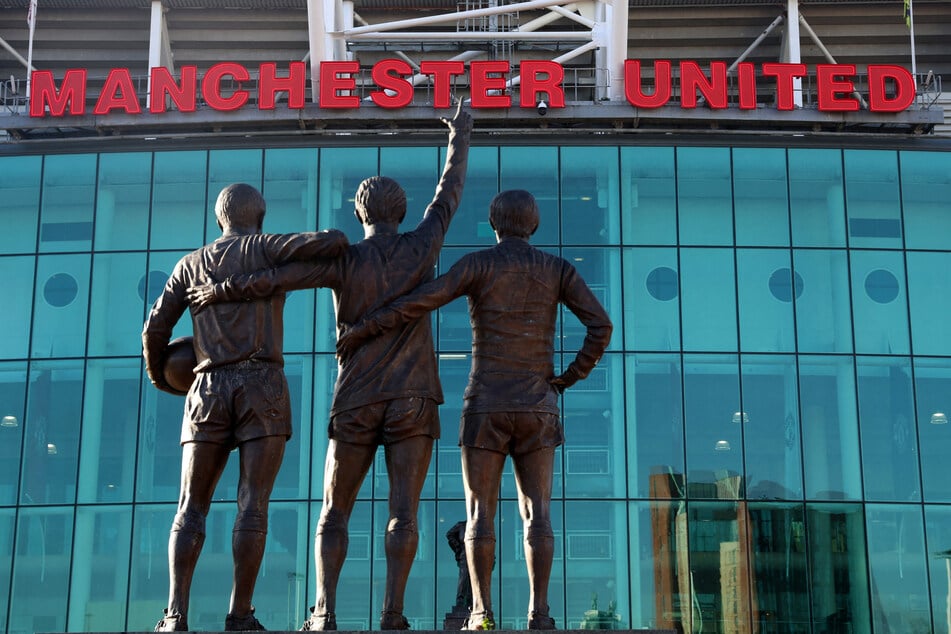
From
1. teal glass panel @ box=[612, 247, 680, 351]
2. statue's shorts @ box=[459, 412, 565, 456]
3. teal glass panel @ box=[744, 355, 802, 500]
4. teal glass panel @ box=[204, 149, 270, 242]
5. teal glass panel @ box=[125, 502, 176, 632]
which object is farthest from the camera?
teal glass panel @ box=[204, 149, 270, 242]

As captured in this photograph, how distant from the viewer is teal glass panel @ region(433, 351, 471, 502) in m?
28.5

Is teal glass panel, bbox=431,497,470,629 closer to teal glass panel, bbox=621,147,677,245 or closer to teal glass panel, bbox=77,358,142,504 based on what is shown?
teal glass panel, bbox=77,358,142,504

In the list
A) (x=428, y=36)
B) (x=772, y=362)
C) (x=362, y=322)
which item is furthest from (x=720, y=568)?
(x=362, y=322)

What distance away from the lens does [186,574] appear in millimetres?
10352

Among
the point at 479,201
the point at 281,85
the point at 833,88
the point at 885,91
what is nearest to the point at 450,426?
the point at 479,201

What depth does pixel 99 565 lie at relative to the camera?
2856 centimetres

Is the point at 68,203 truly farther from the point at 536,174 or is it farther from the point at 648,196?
the point at 648,196

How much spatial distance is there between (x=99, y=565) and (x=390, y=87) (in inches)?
428

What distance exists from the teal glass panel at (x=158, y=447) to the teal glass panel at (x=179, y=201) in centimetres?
299

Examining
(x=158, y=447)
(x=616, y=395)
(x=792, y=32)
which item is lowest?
(x=158, y=447)

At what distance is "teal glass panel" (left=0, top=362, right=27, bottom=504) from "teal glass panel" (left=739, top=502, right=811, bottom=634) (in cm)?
1401

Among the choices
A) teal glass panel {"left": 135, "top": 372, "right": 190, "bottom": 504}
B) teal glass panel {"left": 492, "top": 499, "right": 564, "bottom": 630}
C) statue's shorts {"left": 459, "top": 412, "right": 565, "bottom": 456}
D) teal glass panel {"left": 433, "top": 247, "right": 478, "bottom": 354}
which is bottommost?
teal glass panel {"left": 492, "top": 499, "right": 564, "bottom": 630}

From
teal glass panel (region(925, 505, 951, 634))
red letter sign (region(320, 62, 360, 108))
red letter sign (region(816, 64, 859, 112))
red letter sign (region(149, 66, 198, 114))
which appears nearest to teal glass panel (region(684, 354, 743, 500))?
teal glass panel (region(925, 505, 951, 634))

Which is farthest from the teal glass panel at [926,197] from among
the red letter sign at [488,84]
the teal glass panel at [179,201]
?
the teal glass panel at [179,201]
